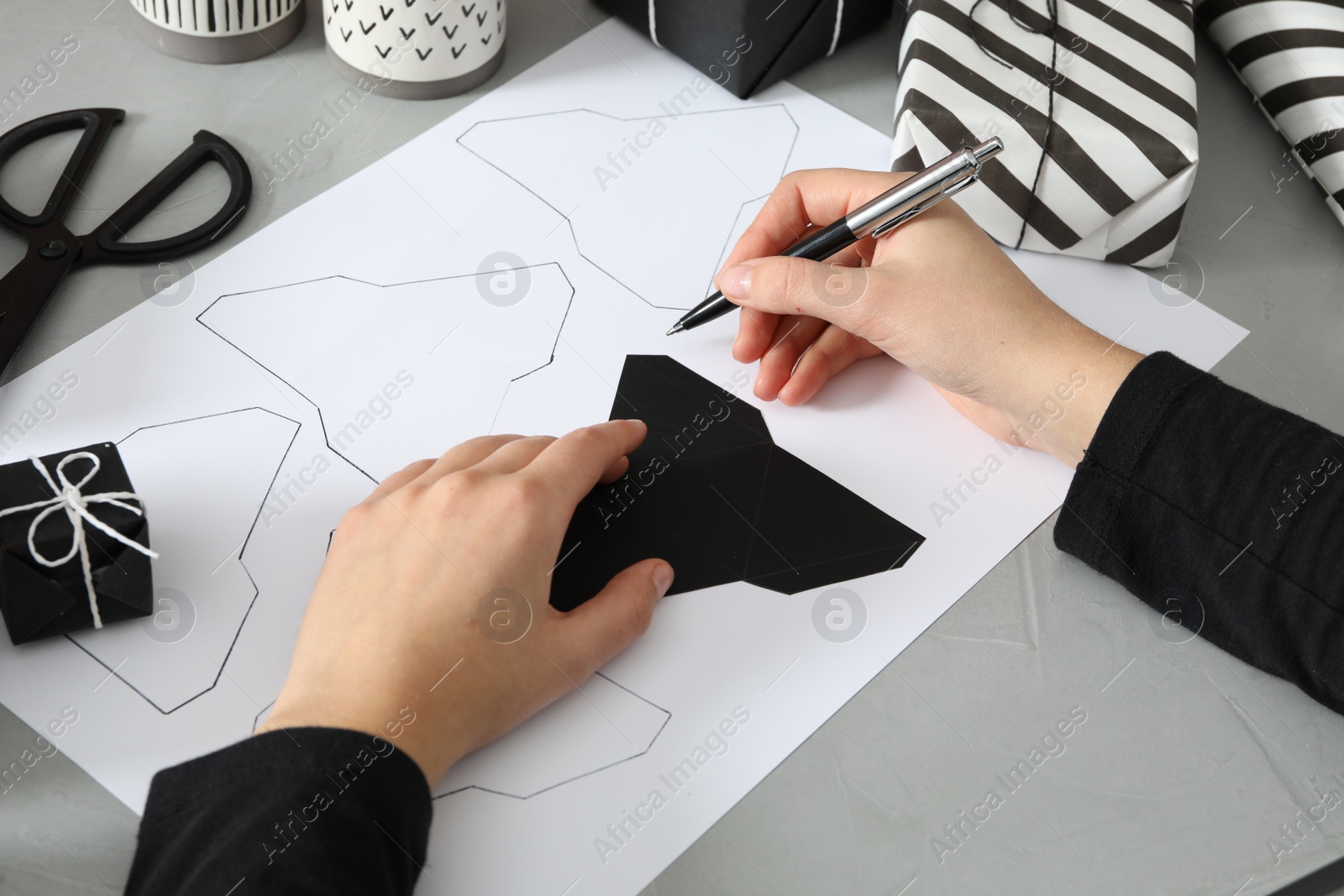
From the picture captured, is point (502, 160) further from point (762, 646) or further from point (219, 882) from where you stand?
point (219, 882)

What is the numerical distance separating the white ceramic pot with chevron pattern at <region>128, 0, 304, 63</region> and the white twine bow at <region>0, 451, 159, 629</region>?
42cm

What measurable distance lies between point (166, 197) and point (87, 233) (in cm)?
6

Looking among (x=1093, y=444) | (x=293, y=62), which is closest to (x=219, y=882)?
(x=1093, y=444)

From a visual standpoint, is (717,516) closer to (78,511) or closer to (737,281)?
(737,281)

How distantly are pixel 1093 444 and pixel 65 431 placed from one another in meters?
0.63

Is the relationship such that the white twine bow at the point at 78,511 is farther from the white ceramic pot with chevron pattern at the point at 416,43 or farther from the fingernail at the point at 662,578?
the white ceramic pot with chevron pattern at the point at 416,43

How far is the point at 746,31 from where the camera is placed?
2.78 ft

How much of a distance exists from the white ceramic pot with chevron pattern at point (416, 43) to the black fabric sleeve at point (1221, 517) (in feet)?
1.79

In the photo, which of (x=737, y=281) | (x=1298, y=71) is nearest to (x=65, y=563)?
(x=737, y=281)

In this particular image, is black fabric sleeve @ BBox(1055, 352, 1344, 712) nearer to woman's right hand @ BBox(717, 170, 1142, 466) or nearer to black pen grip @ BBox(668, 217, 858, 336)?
woman's right hand @ BBox(717, 170, 1142, 466)

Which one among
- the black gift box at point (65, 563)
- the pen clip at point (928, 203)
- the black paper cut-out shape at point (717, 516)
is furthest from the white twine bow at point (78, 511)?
the pen clip at point (928, 203)

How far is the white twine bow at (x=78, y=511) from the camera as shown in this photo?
548mm

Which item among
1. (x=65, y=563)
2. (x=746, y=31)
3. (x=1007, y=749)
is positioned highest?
(x=746, y=31)

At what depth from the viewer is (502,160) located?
82 cm
